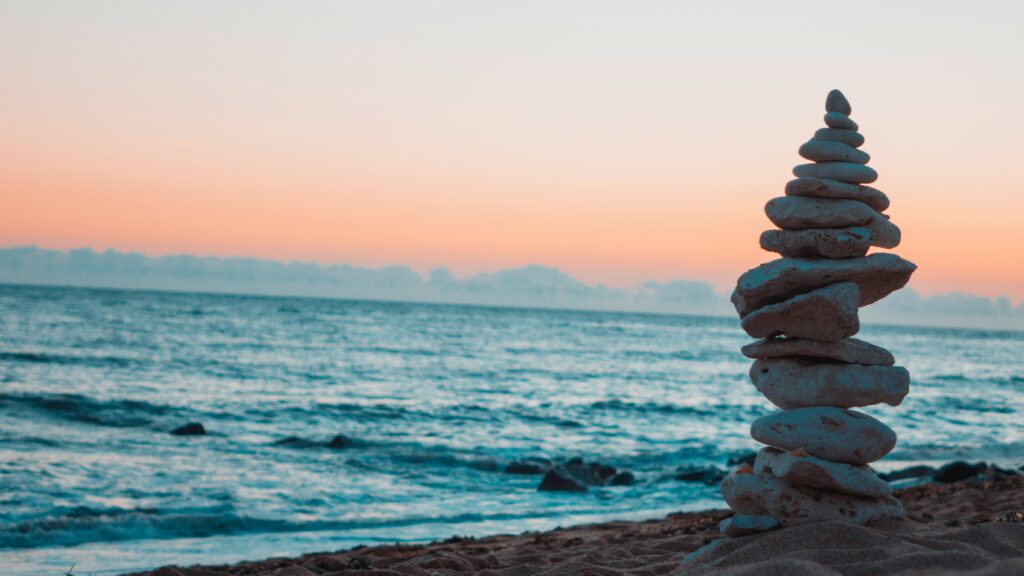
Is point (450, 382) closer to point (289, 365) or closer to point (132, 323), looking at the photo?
point (289, 365)

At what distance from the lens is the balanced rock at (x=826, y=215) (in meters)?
7.02

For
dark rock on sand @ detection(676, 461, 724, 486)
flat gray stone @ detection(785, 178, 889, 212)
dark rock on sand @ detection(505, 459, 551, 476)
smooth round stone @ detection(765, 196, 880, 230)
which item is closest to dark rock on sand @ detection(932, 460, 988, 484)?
dark rock on sand @ detection(676, 461, 724, 486)

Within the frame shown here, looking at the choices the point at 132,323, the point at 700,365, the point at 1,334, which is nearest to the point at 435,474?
the point at 700,365

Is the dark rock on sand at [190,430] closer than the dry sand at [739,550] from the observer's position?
No

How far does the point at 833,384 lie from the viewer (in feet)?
23.0

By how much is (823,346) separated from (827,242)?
0.83 m

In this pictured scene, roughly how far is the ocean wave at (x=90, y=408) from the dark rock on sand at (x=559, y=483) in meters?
10.5

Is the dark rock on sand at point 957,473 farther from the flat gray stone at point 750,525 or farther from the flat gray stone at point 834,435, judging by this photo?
the flat gray stone at point 750,525

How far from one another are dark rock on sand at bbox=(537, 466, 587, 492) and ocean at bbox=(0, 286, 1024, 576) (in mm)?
267

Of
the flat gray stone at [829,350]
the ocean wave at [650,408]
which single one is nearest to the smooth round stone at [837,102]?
the flat gray stone at [829,350]

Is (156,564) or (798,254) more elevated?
(798,254)

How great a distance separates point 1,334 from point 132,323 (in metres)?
14.0

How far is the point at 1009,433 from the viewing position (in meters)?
25.6

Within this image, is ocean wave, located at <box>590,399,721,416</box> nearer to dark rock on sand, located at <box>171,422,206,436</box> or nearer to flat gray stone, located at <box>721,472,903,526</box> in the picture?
dark rock on sand, located at <box>171,422,206,436</box>
